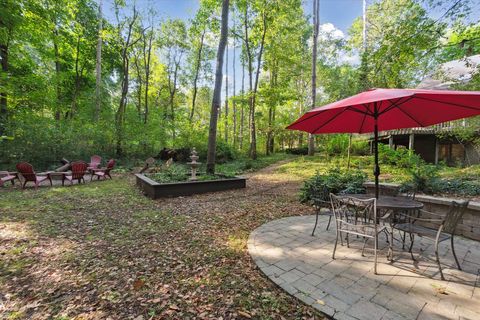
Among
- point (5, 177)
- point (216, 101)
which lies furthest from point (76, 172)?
point (216, 101)

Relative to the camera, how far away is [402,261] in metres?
2.72

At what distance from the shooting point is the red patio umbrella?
2242 millimetres

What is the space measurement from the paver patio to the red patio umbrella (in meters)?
1.08

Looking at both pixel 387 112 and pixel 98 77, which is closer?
pixel 387 112

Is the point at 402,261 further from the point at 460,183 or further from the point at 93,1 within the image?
the point at 93,1

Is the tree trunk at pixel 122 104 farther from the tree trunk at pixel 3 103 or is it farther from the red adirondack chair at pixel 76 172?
the red adirondack chair at pixel 76 172

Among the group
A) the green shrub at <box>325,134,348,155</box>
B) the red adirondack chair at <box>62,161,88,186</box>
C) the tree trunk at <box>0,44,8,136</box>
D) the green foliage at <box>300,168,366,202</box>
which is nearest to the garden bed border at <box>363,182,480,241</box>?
the green foliage at <box>300,168,366,202</box>

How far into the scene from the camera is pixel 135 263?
2.75 metres

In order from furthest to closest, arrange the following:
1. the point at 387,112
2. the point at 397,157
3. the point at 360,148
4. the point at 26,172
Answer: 1. the point at 360,148
2. the point at 397,157
3. the point at 26,172
4. the point at 387,112

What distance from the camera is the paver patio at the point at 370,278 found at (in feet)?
6.18

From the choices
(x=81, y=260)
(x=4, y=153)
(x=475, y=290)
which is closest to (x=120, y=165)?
(x=4, y=153)

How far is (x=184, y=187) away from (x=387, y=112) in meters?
5.34

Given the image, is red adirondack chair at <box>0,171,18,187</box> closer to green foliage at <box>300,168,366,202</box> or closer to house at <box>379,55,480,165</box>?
green foliage at <box>300,168,366,202</box>

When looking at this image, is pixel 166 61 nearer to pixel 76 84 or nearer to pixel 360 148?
pixel 76 84
